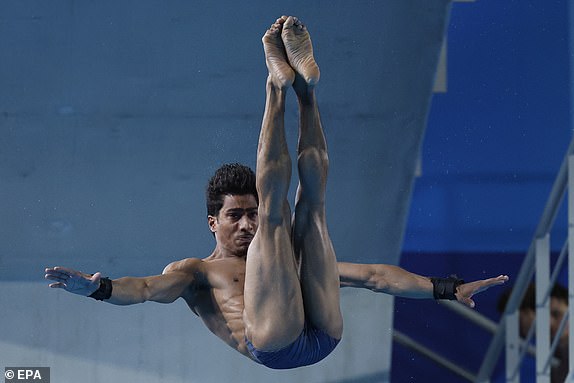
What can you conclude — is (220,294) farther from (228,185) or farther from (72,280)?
(72,280)

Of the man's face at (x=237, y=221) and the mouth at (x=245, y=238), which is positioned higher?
the man's face at (x=237, y=221)

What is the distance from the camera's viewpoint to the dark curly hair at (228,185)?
4.52m

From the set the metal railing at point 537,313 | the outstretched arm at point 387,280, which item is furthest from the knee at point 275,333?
the metal railing at point 537,313

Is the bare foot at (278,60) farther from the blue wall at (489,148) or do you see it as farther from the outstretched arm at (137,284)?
the blue wall at (489,148)

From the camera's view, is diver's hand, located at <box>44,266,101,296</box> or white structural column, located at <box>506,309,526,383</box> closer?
diver's hand, located at <box>44,266,101,296</box>

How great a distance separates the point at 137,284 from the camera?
4.06 m

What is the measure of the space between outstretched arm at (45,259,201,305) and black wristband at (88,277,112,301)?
0.02 m

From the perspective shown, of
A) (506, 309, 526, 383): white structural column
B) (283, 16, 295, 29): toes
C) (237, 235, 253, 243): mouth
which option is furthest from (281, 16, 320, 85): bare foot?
(506, 309, 526, 383): white structural column

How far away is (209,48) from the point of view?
576 centimetres

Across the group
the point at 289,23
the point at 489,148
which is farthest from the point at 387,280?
the point at 489,148

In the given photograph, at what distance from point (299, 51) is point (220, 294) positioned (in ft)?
3.75

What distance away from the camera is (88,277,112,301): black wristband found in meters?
3.83

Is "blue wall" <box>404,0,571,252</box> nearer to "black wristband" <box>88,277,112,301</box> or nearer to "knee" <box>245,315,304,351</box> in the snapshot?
"knee" <box>245,315,304,351</box>

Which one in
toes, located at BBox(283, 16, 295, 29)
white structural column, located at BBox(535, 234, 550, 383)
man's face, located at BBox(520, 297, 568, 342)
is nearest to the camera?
toes, located at BBox(283, 16, 295, 29)
